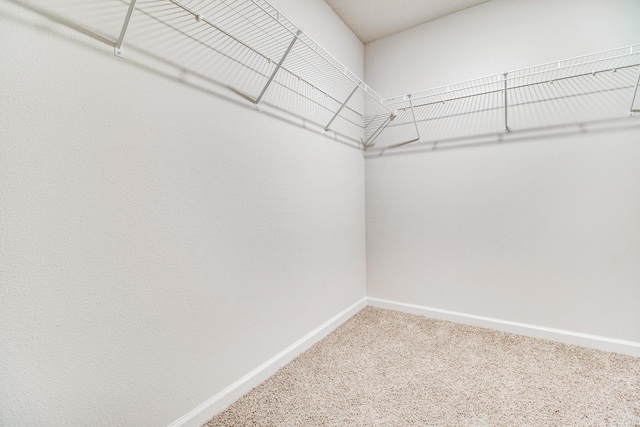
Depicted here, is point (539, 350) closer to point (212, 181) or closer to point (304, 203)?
point (304, 203)

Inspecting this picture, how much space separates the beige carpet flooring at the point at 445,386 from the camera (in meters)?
1.16

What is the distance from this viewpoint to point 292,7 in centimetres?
162

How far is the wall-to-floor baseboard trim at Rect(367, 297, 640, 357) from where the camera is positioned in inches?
64.0

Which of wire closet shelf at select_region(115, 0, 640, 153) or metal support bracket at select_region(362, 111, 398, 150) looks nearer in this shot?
wire closet shelf at select_region(115, 0, 640, 153)

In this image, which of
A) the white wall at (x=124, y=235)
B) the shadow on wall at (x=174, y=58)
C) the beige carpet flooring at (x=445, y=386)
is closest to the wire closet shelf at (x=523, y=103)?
the shadow on wall at (x=174, y=58)

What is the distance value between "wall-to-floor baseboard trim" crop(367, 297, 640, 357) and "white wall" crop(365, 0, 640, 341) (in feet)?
0.12

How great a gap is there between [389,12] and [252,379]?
8.30 feet

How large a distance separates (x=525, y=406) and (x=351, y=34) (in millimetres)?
2614

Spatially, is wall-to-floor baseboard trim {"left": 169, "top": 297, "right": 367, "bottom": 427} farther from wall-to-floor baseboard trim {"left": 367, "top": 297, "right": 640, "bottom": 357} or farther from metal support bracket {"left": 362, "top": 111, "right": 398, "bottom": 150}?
metal support bracket {"left": 362, "top": 111, "right": 398, "bottom": 150}

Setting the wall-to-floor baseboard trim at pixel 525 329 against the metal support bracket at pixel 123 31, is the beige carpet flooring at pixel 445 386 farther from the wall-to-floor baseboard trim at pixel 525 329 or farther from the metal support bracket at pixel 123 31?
the metal support bracket at pixel 123 31

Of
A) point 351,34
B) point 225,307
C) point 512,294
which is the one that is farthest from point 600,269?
point 351,34

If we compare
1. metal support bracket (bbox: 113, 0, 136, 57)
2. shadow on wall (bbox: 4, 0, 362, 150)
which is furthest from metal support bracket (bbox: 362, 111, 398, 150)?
metal support bracket (bbox: 113, 0, 136, 57)

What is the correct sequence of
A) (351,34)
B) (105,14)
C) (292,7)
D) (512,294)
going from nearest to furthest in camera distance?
(105,14), (292,7), (512,294), (351,34)

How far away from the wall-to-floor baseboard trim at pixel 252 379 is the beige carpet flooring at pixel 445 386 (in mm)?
32
